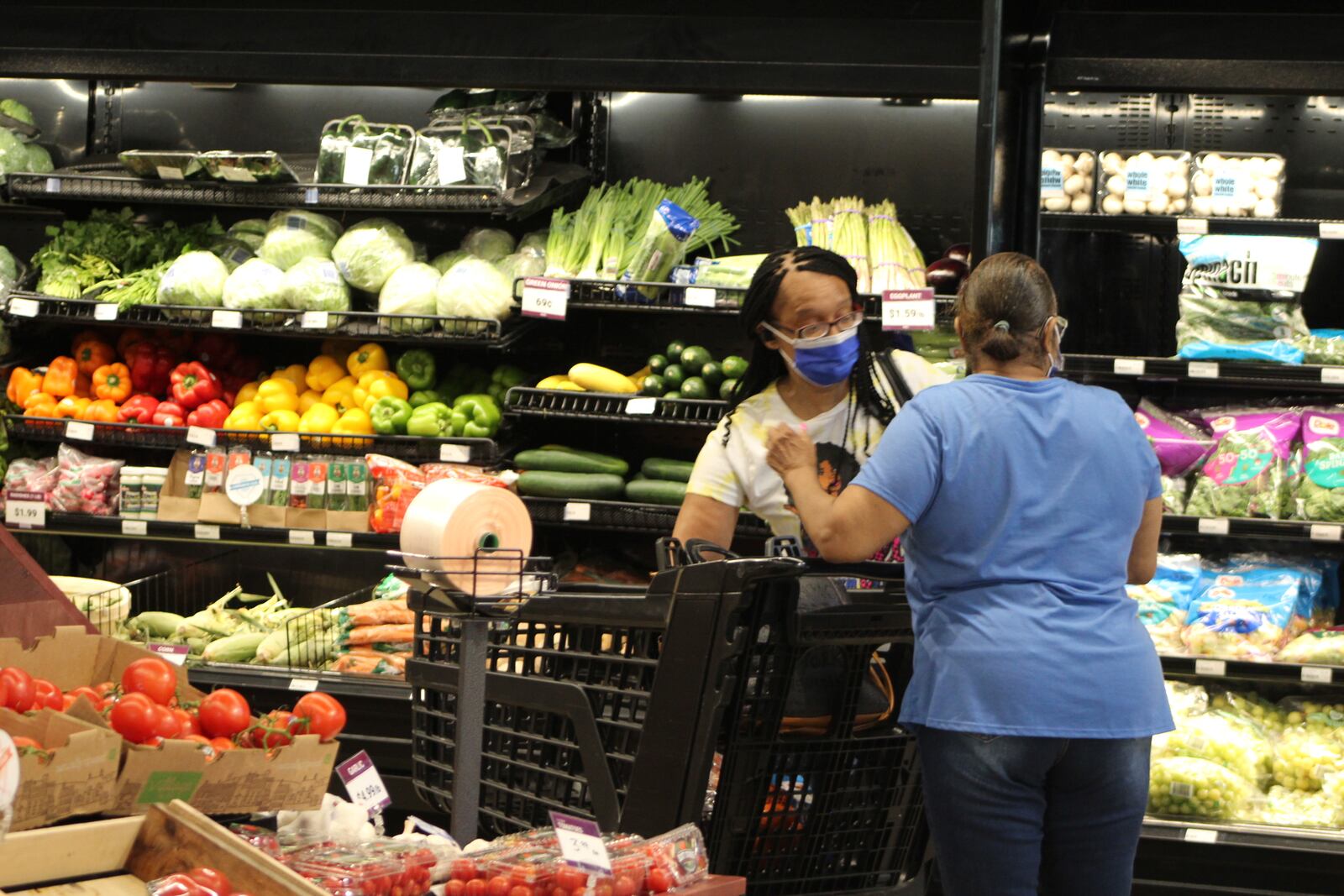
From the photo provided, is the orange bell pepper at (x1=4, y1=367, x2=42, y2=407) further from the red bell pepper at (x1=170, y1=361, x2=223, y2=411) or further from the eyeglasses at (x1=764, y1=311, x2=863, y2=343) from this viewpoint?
the eyeglasses at (x1=764, y1=311, x2=863, y2=343)

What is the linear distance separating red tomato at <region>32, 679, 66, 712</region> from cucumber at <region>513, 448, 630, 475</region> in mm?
2464

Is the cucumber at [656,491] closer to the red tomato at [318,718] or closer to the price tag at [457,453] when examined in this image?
the price tag at [457,453]

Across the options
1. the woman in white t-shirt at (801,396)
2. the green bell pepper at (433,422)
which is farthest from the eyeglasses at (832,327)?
the green bell pepper at (433,422)

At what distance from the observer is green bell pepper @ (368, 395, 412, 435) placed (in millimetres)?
4703

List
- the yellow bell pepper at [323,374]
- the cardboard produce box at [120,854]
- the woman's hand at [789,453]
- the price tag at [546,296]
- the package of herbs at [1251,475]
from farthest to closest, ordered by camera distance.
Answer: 1. the yellow bell pepper at [323,374]
2. the price tag at [546,296]
3. the package of herbs at [1251,475]
4. the woman's hand at [789,453]
5. the cardboard produce box at [120,854]

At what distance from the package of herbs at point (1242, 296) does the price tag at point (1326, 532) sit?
0.50 metres

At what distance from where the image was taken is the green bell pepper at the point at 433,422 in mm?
4641

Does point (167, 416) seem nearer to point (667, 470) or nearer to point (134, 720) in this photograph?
point (667, 470)

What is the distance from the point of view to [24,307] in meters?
4.90

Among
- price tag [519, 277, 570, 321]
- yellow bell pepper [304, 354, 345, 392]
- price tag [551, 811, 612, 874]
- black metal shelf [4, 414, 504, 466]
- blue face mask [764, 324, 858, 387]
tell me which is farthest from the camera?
yellow bell pepper [304, 354, 345, 392]

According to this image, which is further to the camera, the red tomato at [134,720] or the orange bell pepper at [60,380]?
the orange bell pepper at [60,380]

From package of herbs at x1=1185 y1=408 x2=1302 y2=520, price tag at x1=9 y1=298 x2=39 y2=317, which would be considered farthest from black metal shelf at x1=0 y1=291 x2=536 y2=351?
package of herbs at x1=1185 y1=408 x2=1302 y2=520

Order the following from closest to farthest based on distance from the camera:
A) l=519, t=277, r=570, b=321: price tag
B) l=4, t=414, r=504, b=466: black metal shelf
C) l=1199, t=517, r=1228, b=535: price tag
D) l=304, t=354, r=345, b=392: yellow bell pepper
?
l=1199, t=517, r=1228, b=535: price tag, l=519, t=277, r=570, b=321: price tag, l=4, t=414, r=504, b=466: black metal shelf, l=304, t=354, r=345, b=392: yellow bell pepper

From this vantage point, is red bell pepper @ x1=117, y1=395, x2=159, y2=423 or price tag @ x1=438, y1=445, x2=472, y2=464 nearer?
price tag @ x1=438, y1=445, x2=472, y2=464
